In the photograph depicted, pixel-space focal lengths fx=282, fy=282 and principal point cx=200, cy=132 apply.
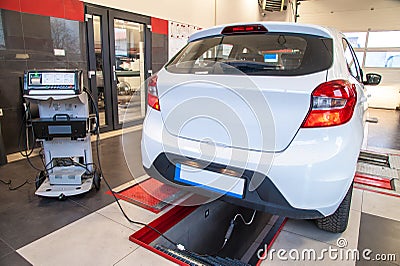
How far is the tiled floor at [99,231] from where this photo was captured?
65.8 inches

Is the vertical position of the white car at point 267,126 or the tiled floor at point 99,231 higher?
the white car at point 267,126

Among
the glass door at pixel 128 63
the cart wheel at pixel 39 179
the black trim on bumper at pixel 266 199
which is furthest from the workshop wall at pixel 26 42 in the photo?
the black trim on bumper at pixel 266 199

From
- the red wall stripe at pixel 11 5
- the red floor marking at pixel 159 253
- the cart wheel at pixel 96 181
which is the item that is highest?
the red wall stripe at pixel 11 5

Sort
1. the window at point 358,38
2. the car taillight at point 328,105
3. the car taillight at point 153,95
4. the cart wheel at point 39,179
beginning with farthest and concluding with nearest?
the window at point 358,38, the cart wheel at point 39,179, the car taillight at point 153,95, the car taillight at point 328,105

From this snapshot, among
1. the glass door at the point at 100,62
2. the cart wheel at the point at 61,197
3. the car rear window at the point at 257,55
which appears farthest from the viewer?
the glass door at the point at 100,62

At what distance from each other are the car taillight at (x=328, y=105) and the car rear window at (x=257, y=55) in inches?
4.6

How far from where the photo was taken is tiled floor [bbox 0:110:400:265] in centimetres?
A: 167

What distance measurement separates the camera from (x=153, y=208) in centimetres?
218

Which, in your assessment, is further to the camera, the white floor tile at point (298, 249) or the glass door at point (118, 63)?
the glass door at point (118, 63)

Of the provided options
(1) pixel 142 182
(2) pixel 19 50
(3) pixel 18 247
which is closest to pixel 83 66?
(2) pixel 19 50

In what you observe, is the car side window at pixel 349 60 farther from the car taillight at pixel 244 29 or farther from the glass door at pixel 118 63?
the glass door at pixel 118 63

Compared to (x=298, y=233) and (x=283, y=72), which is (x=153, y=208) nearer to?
(x=298, y=233)

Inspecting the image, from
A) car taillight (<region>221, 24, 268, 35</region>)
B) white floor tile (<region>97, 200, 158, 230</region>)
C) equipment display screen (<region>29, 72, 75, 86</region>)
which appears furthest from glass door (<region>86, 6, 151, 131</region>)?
car taillight (<region>221, 24, 268, 35</region>)

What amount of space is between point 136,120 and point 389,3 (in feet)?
27.8
